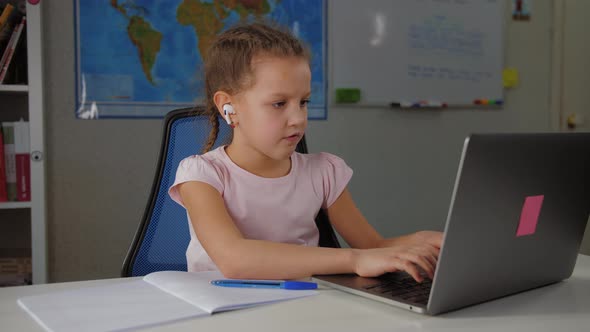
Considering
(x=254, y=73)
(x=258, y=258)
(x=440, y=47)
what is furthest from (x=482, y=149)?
(x=440, y=47)

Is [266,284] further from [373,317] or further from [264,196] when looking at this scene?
[264,196]

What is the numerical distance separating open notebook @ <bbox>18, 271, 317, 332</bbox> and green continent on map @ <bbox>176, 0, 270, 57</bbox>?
177 cm

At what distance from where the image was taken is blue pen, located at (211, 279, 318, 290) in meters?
0.89

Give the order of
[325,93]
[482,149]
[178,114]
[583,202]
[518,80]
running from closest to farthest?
[482,149], [583,202], [178,114], [325,93], [518,80]

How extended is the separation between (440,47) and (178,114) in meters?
1.98

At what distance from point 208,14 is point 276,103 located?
159 cm

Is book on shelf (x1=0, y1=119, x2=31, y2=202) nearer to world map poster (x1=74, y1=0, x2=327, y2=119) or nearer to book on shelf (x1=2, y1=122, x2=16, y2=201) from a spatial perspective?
book on shelf (x1=2, y1=122, x2=16, y2=201)

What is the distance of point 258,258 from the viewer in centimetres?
96

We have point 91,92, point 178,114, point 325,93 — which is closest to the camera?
point 178,114

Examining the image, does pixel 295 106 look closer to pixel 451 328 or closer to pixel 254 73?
pixel 254 73

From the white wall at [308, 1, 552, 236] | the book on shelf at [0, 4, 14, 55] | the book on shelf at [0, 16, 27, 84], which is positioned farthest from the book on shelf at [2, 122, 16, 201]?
the white wall at [308, 1, 552, 236]

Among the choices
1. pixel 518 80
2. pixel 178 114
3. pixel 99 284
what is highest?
pixel 518 80

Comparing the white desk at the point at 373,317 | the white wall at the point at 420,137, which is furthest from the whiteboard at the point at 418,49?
the white desk at the point at 373,317

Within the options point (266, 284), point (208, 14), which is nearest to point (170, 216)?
point (266, 284)
